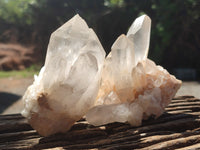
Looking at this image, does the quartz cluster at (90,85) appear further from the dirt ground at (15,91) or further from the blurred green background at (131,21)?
the blurred green background at (131,21)

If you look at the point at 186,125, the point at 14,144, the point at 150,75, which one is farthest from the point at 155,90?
the point at 14,144

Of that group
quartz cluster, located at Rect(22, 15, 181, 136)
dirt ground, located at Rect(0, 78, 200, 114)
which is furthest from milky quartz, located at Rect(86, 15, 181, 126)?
dirt ground, located at Rect(0, 78, 200, 114)

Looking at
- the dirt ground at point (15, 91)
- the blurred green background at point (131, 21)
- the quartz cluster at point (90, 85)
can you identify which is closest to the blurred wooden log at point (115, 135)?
the quartz cluster at point (90, 85)

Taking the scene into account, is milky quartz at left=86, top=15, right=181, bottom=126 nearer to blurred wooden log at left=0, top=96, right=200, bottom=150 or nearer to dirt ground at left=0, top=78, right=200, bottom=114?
blurred wooden log at left=0, top=96, right=200, bottom=150

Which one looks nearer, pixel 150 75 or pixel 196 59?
pixel 150 75

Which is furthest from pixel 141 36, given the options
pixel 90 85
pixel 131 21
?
pixel 131 21

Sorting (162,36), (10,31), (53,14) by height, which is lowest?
(162,36)

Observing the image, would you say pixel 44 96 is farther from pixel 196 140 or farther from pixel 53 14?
pixel 53 14
